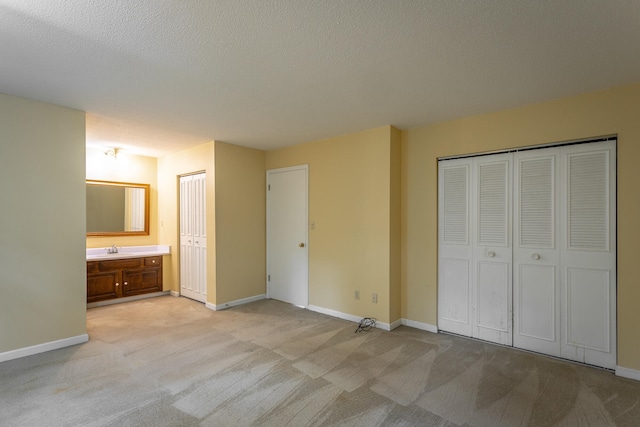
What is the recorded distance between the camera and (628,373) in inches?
98.0

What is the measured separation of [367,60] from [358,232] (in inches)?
86.2

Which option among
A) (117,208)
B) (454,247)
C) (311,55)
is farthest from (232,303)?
(311,55)

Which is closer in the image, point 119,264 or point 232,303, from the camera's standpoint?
point 232,303

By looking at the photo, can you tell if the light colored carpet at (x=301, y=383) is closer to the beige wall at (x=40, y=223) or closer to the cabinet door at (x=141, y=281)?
the beige wall at (x=40, y=223)

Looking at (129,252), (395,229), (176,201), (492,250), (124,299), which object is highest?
(176,201)

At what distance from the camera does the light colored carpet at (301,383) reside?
203cm

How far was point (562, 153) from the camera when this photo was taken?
2863 millimetres

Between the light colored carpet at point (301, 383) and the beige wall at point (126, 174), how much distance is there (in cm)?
205

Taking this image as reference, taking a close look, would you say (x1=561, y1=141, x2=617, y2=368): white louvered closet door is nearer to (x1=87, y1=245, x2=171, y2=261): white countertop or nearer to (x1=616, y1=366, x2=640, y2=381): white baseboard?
(x1=616, y1=366, x2=640, y2=381): white baseboard

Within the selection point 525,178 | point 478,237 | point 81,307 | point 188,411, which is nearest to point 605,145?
point 525,178

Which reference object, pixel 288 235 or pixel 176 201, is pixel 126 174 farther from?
pixel 288 235

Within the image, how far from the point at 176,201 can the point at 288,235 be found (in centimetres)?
202

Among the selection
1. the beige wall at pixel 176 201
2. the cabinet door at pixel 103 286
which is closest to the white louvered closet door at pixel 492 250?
the beige wall at pixel 176 201

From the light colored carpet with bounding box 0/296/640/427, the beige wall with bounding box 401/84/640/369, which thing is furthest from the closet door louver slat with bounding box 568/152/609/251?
the light colored carpet with bounding box 0/296/640/427
